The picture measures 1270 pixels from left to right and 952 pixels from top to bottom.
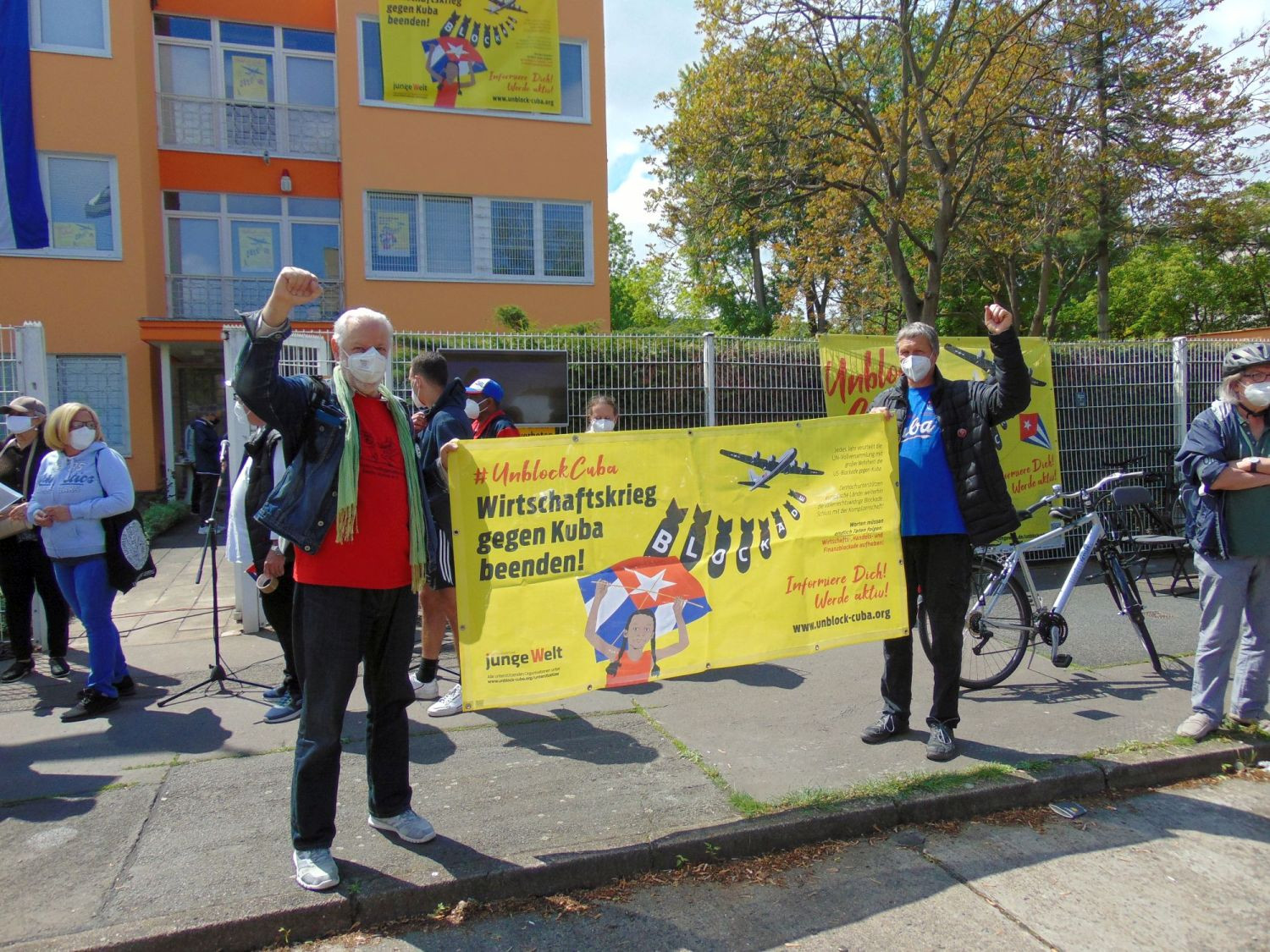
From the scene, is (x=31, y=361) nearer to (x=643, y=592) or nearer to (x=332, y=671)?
(x=332, y=671)

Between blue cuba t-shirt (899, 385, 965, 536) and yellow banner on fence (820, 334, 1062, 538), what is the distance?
11.5 feet

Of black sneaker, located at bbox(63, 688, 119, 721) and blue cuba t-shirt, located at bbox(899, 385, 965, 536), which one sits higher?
blue cuba t-shirt, located at bbox(899, 385, 965, 536)

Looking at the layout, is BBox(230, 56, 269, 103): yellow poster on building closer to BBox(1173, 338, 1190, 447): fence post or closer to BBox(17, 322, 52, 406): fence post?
BBox(17, 322, 52, 406): fence post

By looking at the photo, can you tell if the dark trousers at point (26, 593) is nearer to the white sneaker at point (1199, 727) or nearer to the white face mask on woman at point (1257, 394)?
the white sneaker at point (1199, 727)

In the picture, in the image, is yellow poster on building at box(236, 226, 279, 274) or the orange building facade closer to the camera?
the orange building facade

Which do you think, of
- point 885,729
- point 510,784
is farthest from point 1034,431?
point 510,784

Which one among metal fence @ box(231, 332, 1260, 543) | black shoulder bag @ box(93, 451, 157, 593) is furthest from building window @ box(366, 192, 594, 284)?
black shoulder bag @ box(93, 451, 157, 593)

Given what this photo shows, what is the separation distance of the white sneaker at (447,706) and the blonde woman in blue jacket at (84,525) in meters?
1.98

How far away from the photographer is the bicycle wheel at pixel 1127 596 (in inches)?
216

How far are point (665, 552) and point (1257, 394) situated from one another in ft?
10.0

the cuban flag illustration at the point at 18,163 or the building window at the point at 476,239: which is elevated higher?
the building window at the point at 476,239

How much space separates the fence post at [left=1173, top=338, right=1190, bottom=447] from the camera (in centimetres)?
928

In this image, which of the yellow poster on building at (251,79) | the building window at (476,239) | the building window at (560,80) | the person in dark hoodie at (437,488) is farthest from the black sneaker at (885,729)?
the yellow poster on building at (251,79)

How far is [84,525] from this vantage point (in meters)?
5.13
